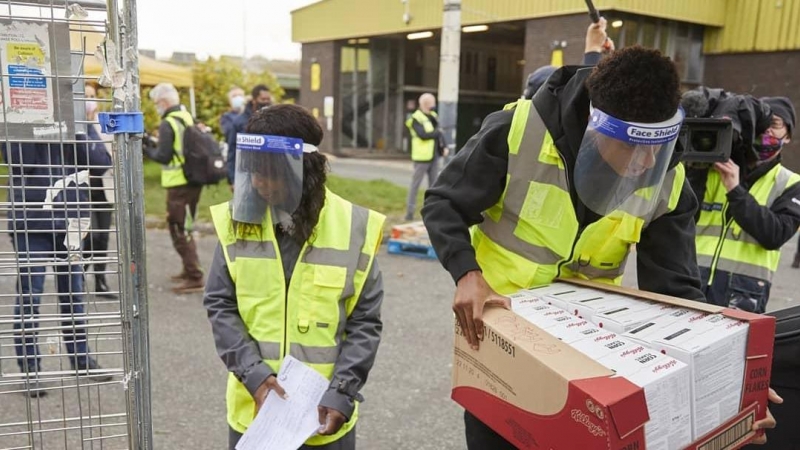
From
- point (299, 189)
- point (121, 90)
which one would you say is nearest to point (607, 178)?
point (299, 189)

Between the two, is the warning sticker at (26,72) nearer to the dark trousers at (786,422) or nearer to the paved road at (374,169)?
the dark trousers at (786,422)

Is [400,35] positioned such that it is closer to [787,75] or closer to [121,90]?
[787,75]

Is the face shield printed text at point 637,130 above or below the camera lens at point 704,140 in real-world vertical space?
above

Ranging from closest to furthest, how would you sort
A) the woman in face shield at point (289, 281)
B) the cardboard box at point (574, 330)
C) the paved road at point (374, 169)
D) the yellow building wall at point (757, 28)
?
the cardboard box at point (574, 330) → the woman in face shield at point (289, 281) → the yellow building wall at point (757, 28) → the paved road at point (374, 169)

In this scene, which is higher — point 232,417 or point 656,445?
point 656,445

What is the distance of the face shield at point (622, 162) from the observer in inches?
66.5

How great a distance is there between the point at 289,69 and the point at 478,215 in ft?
189

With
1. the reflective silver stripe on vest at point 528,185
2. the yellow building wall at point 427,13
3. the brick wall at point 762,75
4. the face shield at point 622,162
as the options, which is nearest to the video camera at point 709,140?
the reflective silver stripe on vest at point 528,185

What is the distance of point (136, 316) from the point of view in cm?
191

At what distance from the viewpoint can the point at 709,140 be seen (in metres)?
2.87

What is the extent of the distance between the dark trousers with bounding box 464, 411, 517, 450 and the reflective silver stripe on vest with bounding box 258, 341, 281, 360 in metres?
0.66

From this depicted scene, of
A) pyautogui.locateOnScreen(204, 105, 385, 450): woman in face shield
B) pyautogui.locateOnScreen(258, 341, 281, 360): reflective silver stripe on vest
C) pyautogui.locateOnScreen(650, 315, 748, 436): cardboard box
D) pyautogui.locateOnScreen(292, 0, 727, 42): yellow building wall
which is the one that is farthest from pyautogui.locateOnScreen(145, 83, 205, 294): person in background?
pyautogui.locateOnScreen(292, 0, 727, 42): yellow building wall

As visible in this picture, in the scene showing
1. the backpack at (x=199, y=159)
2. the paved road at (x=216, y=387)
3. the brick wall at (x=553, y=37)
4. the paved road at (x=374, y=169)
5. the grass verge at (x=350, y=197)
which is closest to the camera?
the paved road at (x=216, y=387)

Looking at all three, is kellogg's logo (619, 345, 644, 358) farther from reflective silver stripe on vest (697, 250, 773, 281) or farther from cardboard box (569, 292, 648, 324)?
reflective silver stripe on vest (697, 250, 773, 281)
